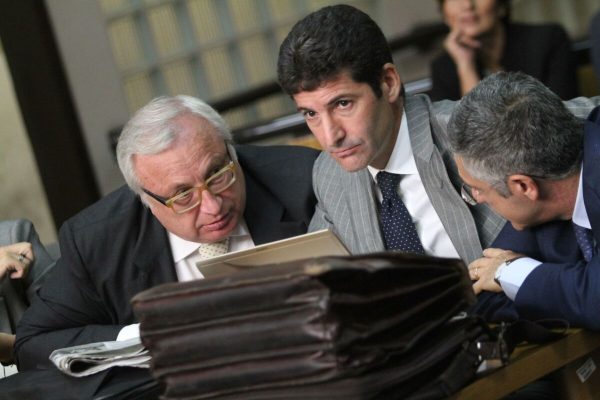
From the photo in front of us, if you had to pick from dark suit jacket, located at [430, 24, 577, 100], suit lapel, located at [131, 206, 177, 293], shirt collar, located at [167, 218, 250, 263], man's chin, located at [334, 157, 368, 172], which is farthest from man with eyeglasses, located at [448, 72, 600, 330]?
dark suit jacket, located at [430, 24, 577, 100]

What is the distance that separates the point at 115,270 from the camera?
2.76 meters

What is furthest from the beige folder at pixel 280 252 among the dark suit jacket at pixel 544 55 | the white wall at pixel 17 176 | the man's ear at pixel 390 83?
the white wall at pixel 17 176

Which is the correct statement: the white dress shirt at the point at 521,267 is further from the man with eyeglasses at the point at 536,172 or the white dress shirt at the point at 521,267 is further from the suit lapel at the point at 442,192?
the suit lapel at the point at 442,192

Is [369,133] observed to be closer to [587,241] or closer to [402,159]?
[402,159]

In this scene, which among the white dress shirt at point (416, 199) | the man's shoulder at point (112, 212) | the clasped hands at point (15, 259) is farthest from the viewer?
the clasped hands at point (15, 259)

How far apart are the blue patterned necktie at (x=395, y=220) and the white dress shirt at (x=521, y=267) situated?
0.40 metres

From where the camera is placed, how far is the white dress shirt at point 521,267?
2078 mm

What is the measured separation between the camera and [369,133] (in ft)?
8.33

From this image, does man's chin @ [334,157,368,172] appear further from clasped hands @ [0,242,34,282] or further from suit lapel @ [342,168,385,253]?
clasped hands @ [0,242,34,282]

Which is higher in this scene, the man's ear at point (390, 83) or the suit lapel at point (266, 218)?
the man's ear at point (390, 83)

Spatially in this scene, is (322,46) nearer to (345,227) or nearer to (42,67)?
(345,227)

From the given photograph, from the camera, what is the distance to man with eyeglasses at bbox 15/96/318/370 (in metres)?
2.61

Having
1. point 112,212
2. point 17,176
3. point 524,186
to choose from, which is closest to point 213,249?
point 112,212

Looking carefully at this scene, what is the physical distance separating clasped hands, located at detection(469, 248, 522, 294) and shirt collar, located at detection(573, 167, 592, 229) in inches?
6.2
